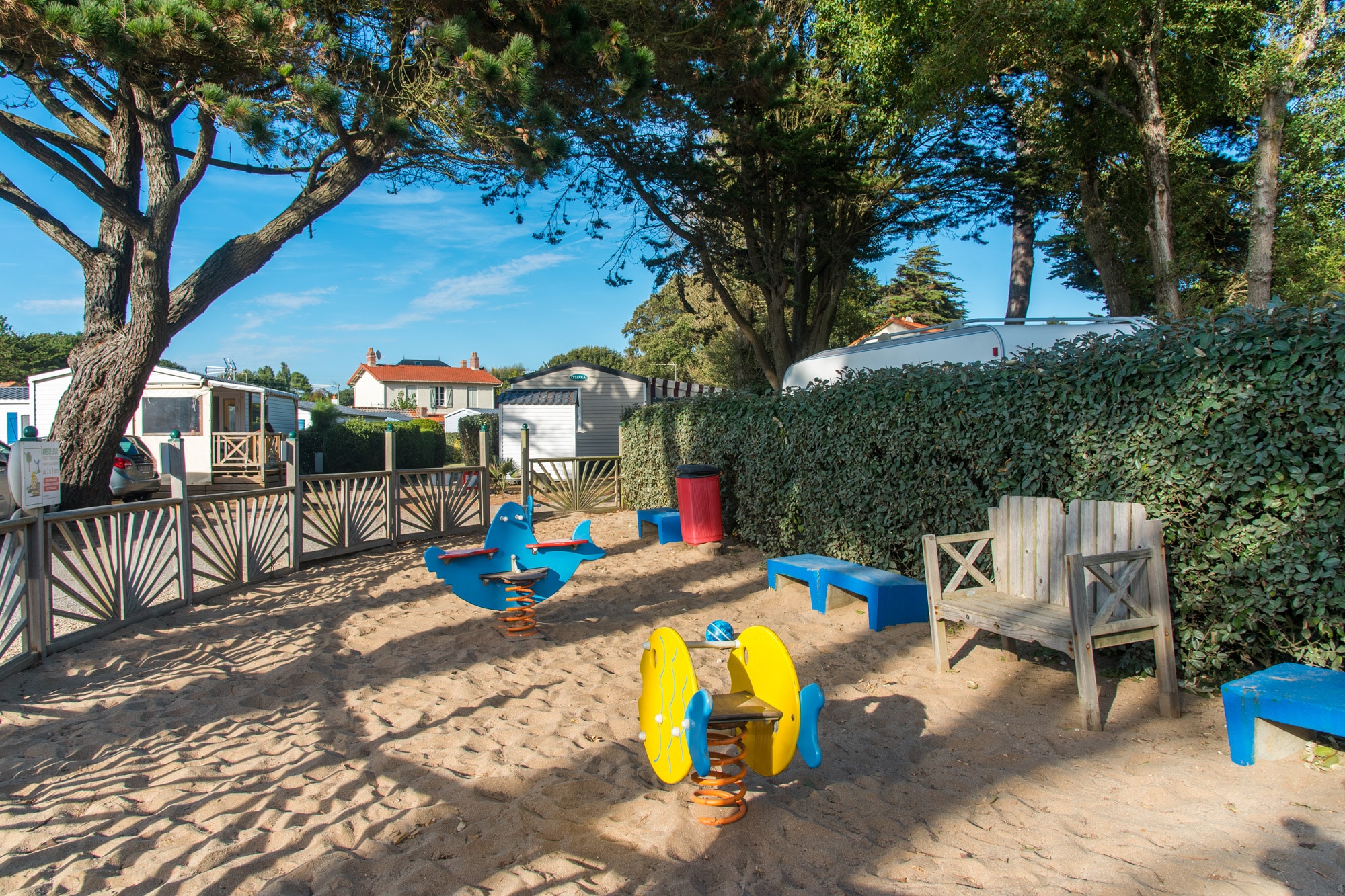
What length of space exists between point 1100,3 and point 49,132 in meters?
15.5

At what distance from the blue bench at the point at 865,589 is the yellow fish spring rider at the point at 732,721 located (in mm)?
2538

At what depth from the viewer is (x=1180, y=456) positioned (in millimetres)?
3842

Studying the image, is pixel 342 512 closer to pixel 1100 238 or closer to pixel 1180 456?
pixel 1180 456

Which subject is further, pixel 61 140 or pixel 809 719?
pixel 61 140

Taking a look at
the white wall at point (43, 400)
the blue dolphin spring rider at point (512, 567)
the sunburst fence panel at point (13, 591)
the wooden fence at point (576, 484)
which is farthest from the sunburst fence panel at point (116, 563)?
the white wall at point (43, 400)

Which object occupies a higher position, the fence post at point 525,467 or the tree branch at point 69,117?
the tree branch at point 69,117

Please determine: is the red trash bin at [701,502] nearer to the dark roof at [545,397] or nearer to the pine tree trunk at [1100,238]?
the pine tree trunk at [1100,238]

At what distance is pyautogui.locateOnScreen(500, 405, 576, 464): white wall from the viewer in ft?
73.3

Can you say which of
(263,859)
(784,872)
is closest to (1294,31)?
(784,872)

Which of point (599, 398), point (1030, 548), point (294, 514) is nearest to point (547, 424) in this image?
point (599, 398)

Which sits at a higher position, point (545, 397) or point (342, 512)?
point (545, 397)

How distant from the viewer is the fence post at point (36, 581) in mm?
4895

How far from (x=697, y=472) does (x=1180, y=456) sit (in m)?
5.79

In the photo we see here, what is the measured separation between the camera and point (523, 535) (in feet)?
20.2
